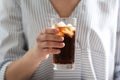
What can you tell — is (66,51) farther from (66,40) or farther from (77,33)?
(77,33)

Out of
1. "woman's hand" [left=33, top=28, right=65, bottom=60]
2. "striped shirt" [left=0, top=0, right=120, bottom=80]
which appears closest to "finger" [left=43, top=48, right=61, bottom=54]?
"woman's hand" [left=33, top=28, right=65, bottom=60]

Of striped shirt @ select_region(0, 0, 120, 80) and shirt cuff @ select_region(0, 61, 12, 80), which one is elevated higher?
striped shirt @ select_region(0, 0, 120, 80)

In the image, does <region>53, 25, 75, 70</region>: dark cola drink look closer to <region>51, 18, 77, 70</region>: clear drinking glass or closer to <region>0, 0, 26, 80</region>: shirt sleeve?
<region>51, 18, 77, 70</region>: clear drinking glass

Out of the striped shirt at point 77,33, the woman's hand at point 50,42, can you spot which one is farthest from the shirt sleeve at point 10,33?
the woman's hand at point 50,42

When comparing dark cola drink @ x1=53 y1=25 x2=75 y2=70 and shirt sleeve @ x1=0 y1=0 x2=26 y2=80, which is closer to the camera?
dark cola drink @ x1=53 y1=25 x2=75 y2=70

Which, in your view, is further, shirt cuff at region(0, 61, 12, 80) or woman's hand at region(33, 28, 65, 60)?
shirt cuff at region(0, 61, 12, 80)

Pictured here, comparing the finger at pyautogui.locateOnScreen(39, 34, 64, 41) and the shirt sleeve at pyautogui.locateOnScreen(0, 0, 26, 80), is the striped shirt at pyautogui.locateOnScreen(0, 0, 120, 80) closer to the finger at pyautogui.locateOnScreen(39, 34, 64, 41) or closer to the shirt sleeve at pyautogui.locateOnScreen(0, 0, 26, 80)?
the shirt sleeve at pyautogui.locateOnScreen(0, 0, 26, 80)

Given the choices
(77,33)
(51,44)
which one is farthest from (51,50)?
(77,33)
